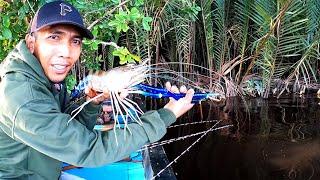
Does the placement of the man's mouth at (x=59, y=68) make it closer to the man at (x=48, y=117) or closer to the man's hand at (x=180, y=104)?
the man at (x=48, y=117)

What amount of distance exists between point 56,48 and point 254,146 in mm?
3795

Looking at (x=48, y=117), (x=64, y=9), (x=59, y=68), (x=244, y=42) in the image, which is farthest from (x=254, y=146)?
(x=48, y=117)

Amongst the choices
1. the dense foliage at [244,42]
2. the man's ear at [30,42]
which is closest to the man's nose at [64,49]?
the man's ear at [30,42]

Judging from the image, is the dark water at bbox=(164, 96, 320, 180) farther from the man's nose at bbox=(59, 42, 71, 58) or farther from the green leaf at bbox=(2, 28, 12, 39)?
the man's nose at bbox=(59, 42, 71, 58)

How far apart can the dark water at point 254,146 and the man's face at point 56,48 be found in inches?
110

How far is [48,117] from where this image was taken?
1407 mm

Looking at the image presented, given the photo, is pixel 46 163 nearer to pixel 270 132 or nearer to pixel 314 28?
pixel 270 132

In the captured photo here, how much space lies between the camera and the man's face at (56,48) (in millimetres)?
1624

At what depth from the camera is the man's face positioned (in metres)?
1.62

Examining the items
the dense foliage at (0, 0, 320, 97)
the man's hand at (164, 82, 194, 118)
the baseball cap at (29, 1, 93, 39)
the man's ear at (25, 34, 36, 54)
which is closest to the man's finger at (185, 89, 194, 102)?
the man's hand at (164, 82, 194, 118)

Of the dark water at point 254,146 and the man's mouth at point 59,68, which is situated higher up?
the man's mouth at point 59,68

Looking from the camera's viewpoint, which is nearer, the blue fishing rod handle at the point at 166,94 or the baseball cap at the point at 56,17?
the baseball cap at the point at 56,17

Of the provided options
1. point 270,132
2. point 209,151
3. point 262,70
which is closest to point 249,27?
point 262,70

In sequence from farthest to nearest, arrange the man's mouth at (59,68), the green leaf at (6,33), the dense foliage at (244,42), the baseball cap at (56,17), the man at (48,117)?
the dense foliage at (244,42) < the green leaf at (6,33) < the man's mouth at (59,68) < the baseball cap at (56,17) < the man at (48,117)
